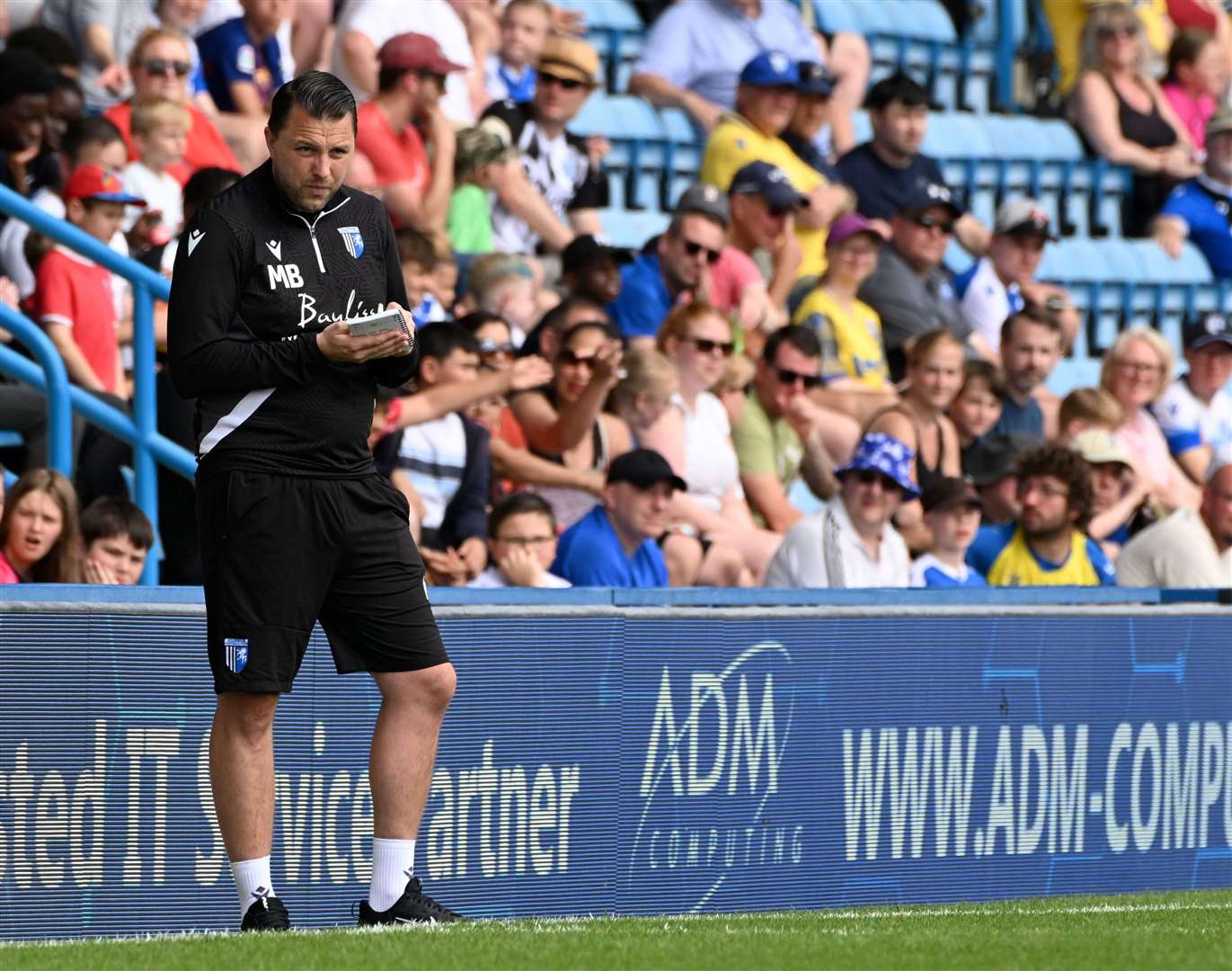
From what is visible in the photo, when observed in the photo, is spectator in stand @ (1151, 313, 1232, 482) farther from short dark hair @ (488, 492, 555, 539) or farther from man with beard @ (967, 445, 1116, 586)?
short dark hair @ (488, 492, 555, 539)

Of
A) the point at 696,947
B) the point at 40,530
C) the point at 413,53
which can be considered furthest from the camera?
the point at 413,53

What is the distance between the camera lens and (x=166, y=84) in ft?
35.8

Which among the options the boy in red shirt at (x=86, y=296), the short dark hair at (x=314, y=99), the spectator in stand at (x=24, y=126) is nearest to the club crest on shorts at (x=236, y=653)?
the short dark hair at (x=314, y=99)

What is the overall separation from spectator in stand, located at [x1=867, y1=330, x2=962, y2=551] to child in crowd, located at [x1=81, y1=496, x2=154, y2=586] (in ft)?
14.9

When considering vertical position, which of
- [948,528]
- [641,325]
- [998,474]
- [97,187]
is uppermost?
[97,187]

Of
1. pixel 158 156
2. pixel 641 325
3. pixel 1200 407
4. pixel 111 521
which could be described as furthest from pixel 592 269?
pixel 111 521

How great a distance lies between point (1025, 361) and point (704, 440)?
8.36 ft

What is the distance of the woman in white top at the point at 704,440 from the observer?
34.8ft

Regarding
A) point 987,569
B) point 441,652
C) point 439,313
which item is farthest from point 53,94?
point 441,652

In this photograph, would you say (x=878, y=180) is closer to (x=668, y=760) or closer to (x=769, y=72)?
(x=769, y=72)

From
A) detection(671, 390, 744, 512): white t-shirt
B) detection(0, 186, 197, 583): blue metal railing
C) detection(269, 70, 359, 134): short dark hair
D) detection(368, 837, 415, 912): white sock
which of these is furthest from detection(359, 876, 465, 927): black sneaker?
detection(671, 390, 744, 512): white t-shirt

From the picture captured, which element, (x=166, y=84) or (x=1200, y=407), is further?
(x=1200, y=407)

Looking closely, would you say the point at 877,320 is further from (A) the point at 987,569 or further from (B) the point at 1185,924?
(B) the point at 1185,924

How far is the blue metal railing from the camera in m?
8.20
